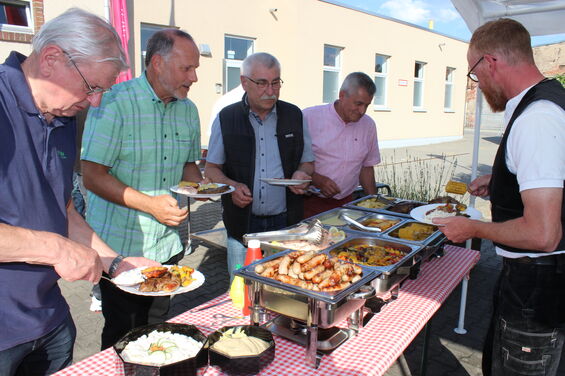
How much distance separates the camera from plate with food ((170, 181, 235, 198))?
2.05 metres

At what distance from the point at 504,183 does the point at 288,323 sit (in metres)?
1.08

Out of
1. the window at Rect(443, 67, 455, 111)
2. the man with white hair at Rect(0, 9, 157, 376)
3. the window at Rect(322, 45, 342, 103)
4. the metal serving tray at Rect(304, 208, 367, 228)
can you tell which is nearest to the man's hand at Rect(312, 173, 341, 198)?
the metal serving tray at Rect(304, 208, 367, 228)

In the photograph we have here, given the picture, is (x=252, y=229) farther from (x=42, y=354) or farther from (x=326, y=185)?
(x=42, y=354)

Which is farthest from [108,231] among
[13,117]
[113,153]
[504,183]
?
[504,183]

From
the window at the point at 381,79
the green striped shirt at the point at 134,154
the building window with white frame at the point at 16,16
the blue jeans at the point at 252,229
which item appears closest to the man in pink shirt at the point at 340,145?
the blue jeans at the point at 252,229

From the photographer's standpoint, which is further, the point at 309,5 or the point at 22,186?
the point at 309,5

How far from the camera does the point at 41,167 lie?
1363 millimetres

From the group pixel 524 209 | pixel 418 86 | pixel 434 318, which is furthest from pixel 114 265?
pixel 418 86

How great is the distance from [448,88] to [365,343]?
19306 mm

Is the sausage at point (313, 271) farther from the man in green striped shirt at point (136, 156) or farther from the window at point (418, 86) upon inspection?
the window at point (418, 86)

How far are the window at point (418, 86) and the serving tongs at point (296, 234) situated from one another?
1561 cm

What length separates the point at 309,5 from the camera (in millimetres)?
11641

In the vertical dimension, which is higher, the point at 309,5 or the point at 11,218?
the point at 309,5

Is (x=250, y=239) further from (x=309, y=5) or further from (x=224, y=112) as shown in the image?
(x=309, y=5)
